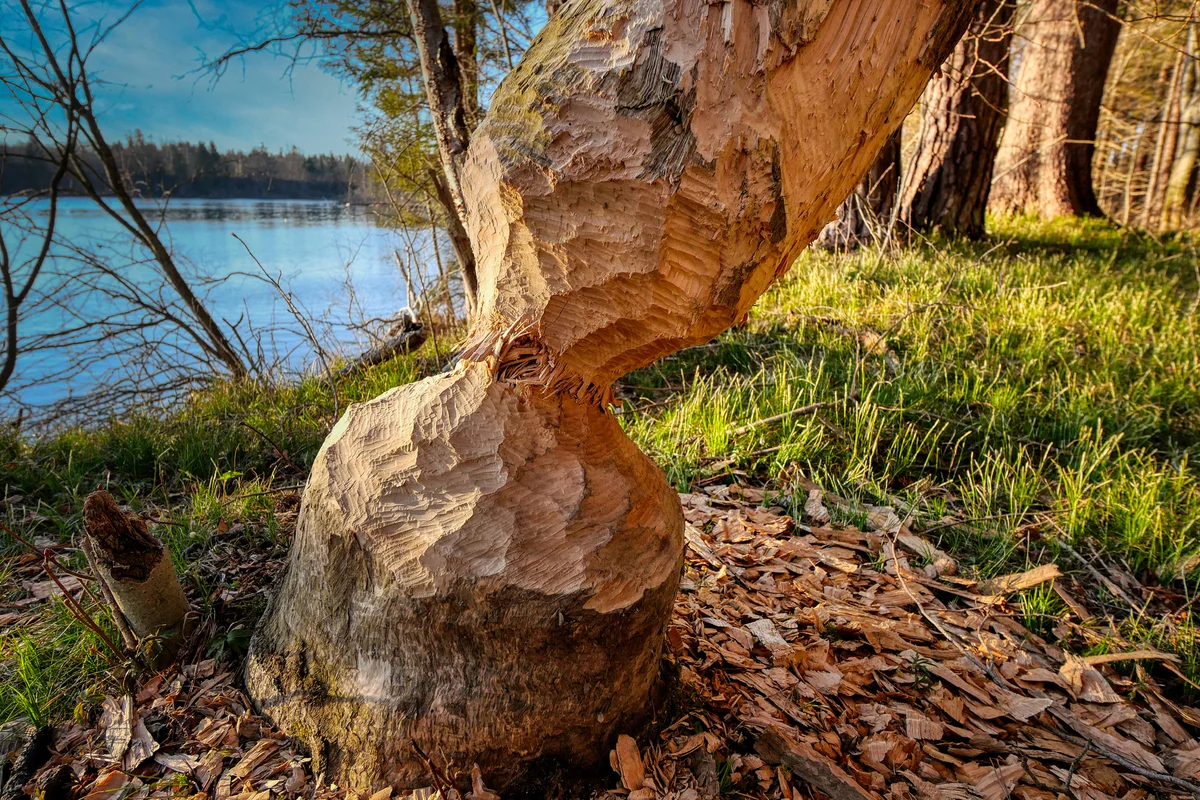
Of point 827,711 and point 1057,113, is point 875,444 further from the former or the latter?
point 1057,113

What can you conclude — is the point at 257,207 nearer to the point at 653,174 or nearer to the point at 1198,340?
the point at 653,174

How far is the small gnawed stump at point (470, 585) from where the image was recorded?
117 cm

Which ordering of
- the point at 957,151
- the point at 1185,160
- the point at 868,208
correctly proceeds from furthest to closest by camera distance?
the point at 1185,160
the point at 957,151
the point at 868,208

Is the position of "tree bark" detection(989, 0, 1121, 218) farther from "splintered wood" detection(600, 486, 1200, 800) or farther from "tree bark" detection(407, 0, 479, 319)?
"splintered wood" detection(600, 486, 1200, 800)

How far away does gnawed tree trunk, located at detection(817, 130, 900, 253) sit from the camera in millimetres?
5598

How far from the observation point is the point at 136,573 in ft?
4.59

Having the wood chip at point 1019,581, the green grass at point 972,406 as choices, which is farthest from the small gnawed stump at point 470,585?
the wood chip at point 1019,581

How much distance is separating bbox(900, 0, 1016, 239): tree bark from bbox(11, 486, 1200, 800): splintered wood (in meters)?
4.48

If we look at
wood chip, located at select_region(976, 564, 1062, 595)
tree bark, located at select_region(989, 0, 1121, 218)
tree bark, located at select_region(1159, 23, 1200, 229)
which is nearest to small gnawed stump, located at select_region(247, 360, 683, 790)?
wood chip, located at select_region(976, 564, 1062, 595)

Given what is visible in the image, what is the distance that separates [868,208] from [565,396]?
16.6 ft

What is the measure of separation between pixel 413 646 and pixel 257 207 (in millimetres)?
4911

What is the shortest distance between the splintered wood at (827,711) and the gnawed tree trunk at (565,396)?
5.6 inches

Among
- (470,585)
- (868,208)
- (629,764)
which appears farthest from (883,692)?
(868,208)

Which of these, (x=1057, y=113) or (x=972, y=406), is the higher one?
(x=1057, y=113)
